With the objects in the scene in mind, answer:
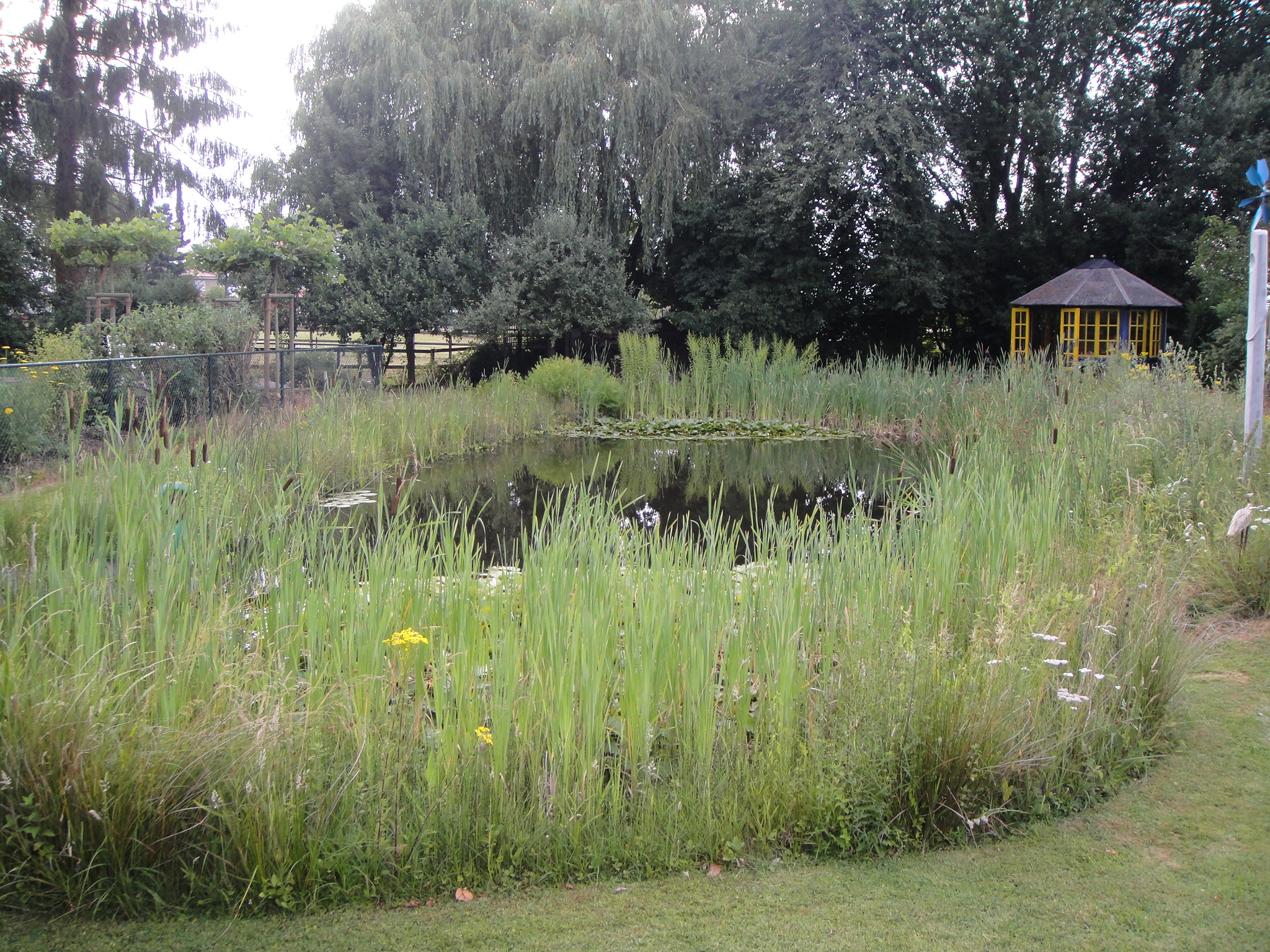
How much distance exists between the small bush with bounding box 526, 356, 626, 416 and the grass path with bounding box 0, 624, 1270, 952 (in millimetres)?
11082

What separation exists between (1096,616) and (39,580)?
322cm

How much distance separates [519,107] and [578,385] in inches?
221

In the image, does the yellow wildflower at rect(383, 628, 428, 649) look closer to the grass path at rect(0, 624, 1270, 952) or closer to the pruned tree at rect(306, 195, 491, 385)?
the grass path at rect(0, 624, 1270, 952)

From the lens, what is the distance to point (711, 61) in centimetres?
1734

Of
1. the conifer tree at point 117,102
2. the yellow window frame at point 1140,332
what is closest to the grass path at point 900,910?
the yellow window frame at point 1140,332

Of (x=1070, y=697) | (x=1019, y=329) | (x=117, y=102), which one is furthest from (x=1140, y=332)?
(x=117, y=102)

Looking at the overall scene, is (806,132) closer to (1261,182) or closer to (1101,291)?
(1101,291)

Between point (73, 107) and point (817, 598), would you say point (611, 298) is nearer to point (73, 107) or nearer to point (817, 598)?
point (73, 107)

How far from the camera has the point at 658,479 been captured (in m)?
8.96

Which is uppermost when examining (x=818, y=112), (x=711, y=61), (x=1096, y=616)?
(x=711, y=61)

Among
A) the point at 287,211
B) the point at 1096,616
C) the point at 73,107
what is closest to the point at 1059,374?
the point at 1096,616

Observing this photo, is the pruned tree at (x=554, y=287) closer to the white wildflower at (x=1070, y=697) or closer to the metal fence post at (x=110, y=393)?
the metal fence post at (x=110, y=393)

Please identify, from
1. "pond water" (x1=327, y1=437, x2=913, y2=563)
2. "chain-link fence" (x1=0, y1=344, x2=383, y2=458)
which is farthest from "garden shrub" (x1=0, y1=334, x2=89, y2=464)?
"pond water" (x1=327, y1=437, x2=913, y2=563)

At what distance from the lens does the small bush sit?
13359mm
